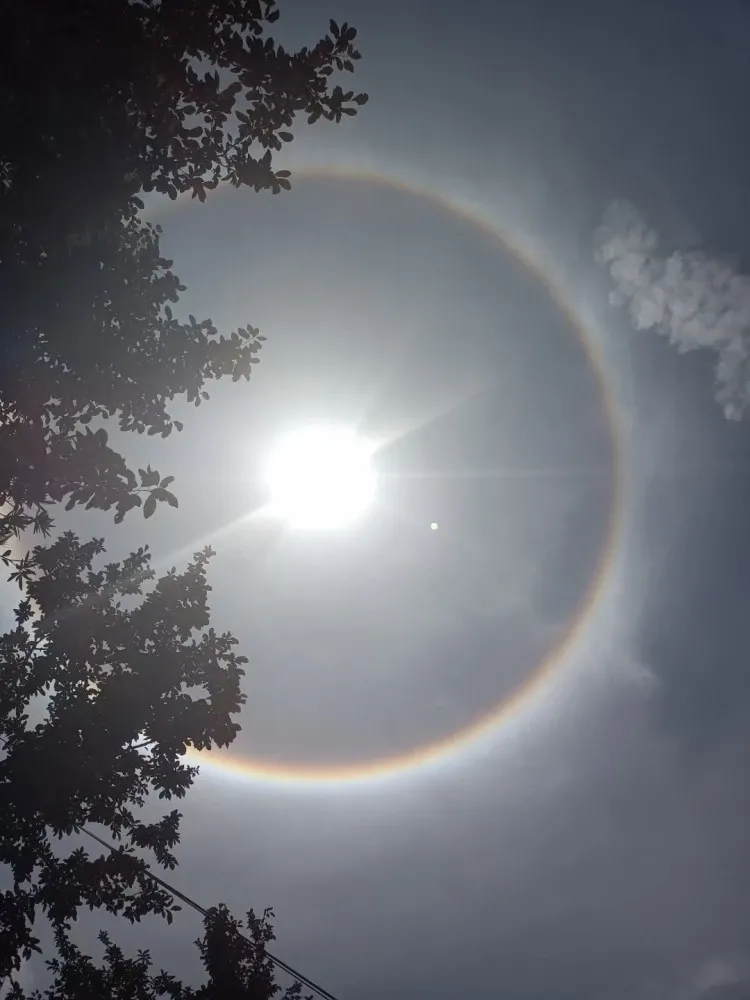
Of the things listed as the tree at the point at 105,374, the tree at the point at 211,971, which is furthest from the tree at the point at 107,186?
the tree at the point at 211,971

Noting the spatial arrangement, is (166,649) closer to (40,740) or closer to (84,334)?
(40,740)

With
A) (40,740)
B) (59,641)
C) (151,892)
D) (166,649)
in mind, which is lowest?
(151,892)

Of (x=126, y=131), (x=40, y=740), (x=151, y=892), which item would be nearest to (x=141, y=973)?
(x=151, y=892)

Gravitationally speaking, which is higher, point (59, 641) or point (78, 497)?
point (78, 497)

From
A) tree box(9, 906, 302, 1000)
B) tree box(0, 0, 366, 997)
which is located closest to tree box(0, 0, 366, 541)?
tree box(0, 0, 366, 997)

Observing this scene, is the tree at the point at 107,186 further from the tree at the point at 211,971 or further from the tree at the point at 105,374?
the tree at the point at 211,971

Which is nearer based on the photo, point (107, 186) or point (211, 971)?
point (107, 186)

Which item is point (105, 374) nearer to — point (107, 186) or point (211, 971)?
point (107, 186)

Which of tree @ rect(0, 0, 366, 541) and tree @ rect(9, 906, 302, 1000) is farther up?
tree @ rect(0, 0, 366, 541)

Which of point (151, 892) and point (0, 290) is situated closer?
point (0, 290)

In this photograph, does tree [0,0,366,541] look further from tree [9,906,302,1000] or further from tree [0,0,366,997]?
tree [9,906,302,1000]

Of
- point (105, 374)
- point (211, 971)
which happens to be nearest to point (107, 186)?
point (105, 374)
